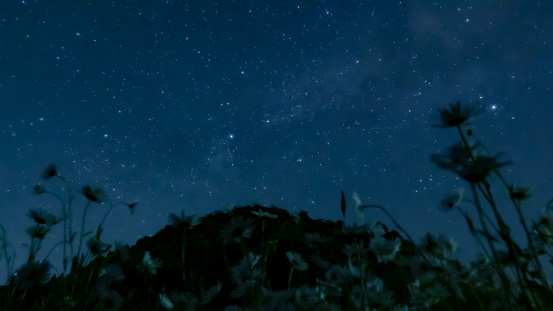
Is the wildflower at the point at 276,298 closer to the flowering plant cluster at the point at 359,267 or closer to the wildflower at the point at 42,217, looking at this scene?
the flowering plant cluster at the point at 359,267

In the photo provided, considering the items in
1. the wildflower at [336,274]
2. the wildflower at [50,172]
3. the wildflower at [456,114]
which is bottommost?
the wildflower at [336,274]

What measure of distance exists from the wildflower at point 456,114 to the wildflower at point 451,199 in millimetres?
419

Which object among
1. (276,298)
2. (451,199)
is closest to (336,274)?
(276,298)

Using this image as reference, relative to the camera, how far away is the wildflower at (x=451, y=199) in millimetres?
1658

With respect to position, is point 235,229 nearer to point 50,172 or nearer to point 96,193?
point 96,193

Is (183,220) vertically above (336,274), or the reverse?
(183,220)

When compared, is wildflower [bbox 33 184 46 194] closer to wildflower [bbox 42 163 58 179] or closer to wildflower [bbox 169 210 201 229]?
wildflower [bbox 42 163 58 179]

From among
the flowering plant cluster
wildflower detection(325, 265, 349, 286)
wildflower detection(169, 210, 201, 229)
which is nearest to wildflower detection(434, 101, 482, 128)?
the flowering plant cluster

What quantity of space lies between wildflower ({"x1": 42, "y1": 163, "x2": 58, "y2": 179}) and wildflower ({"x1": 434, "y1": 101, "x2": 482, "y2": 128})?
2.81m

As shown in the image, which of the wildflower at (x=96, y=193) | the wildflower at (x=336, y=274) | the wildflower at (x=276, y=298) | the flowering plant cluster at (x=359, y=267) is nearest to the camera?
the flowering plant cluster at (x=359, y=267)

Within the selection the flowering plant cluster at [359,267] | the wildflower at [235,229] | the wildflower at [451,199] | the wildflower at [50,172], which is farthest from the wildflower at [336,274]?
the wildflower at [50,172]

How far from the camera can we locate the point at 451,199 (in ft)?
5.52

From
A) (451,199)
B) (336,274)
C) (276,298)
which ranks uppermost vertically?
(451,199)

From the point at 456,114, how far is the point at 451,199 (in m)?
0.49
